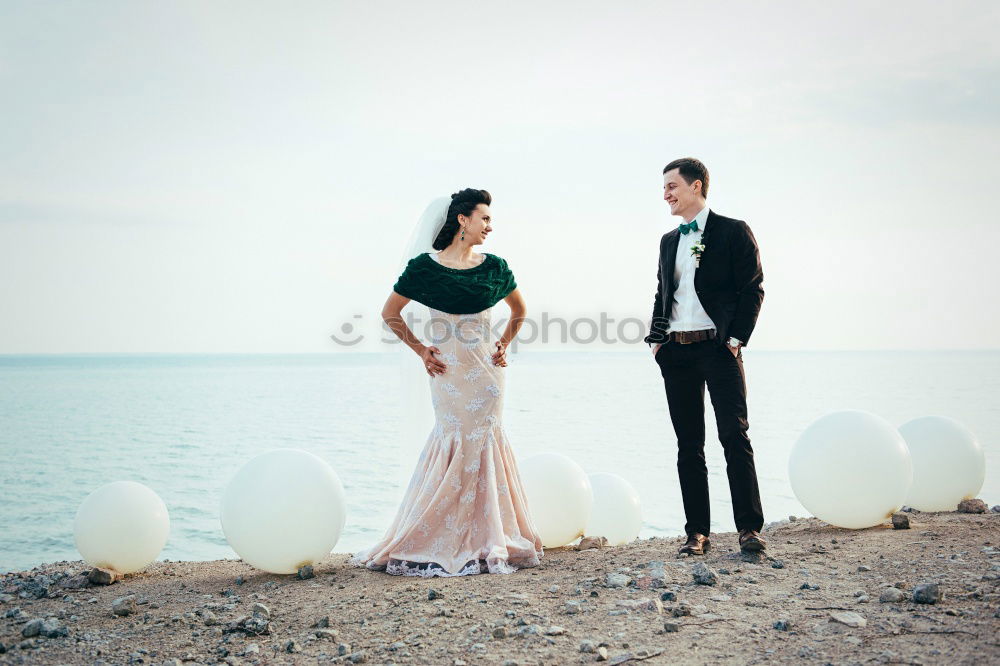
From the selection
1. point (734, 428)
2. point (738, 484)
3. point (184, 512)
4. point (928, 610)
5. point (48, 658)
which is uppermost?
point (734, 428)

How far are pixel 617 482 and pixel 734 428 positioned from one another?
1567 mm

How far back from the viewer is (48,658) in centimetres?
340

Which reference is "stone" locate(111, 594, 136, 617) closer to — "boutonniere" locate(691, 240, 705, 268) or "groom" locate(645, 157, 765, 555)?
"groom" locate(645, 157, 765, 555)

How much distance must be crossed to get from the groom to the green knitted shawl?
1081 millimetres

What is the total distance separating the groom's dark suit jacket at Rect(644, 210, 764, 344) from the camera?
175 inches

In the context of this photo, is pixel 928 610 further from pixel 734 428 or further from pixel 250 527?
pixel 250 527

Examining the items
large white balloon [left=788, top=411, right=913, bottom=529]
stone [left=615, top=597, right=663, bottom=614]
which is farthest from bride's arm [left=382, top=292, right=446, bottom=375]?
large white balloon [left=788, top=411, right=913, bottom=529]

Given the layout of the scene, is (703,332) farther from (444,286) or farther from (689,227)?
(444,286)

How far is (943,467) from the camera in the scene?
18.6 feet

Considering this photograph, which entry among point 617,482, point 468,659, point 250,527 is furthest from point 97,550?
point 617,482

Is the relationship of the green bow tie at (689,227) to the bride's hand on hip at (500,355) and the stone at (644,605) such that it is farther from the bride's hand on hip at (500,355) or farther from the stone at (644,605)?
the stone at (644,605)

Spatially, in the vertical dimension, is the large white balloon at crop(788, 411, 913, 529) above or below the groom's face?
below

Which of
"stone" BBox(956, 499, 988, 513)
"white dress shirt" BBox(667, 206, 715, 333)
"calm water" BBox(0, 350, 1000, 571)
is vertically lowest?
"calm water" BBox(0, 350, 1000, 571)

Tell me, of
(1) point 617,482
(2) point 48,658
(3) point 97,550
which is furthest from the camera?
(1) point 617,482
